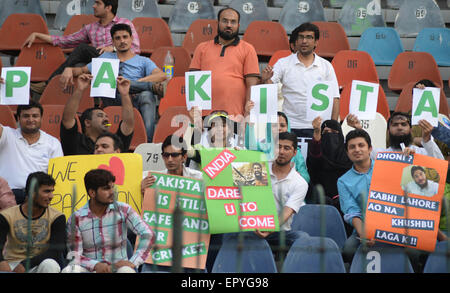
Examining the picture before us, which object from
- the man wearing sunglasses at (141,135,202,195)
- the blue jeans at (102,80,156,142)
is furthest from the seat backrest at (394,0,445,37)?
the man wearing sunglasses at (141,135,202,195)

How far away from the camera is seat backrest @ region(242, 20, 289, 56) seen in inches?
354

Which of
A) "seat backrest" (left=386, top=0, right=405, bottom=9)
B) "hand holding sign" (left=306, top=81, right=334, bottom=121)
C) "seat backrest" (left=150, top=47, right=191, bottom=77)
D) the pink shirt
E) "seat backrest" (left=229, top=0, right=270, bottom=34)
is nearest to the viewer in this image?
"hand holding sign" (left=306, top=81, right=334, bottom=121)

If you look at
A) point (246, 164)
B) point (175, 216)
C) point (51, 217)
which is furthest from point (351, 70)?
point (175, 216)

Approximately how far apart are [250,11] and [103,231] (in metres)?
5.52

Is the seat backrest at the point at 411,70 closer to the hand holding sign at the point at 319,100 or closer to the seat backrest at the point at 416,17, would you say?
the seat backrest at the point at 416,17

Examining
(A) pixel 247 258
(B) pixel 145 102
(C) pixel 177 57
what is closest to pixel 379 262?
(A) pixel 247 258

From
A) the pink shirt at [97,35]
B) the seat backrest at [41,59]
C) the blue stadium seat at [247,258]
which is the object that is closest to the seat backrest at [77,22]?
the seat backrest at [41,59]

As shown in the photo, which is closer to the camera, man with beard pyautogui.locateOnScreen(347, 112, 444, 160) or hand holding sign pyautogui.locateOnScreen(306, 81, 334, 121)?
man with beard pyautogui.locateOnScreen(347, 112, 444, 160)

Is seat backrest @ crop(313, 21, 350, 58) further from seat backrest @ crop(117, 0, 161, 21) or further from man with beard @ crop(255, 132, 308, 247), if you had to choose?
man with beard @ crop(255, 132, 308, 247)

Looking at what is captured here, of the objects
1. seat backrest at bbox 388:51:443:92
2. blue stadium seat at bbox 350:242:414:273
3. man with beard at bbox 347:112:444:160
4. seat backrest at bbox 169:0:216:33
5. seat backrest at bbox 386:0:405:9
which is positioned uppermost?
seat backrest at bbox 386:0:405:9

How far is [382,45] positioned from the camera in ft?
30.1

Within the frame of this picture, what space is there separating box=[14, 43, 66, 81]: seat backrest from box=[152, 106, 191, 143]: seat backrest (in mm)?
1903

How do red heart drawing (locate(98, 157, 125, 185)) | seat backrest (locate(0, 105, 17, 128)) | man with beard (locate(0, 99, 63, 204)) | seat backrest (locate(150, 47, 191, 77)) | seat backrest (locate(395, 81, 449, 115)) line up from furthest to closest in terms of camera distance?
seat backrest (locate(150, 47, 191, 77)), seat backrest (locate(395, 81, 449, 115)), seat backrest (locate(0, 105, 17, 128)), man with beard (locate(0, 99, 63, 204)), red heart drawing (locate(98, 157, 125, 185))

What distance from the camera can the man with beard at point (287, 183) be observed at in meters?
5.36
